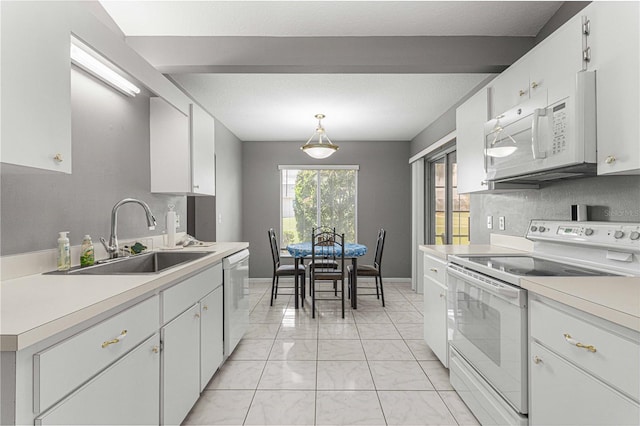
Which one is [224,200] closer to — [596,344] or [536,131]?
[536,131]

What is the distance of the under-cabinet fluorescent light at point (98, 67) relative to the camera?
1560 mm

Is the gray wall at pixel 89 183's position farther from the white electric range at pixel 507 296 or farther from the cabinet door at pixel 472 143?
the cabinet door at pixel 472 143

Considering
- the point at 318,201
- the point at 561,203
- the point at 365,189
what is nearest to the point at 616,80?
the point at 561,203

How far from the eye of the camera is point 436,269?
8.30ft

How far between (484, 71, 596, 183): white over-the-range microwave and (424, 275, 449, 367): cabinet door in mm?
929

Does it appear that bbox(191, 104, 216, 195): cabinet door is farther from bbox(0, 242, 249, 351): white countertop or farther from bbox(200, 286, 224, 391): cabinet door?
bbox(0, 242, 249, 351): white countertop

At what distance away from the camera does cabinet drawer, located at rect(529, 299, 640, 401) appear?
0.94 metres

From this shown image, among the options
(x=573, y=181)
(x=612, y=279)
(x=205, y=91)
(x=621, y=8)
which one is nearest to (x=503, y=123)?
(x=573, y=181)

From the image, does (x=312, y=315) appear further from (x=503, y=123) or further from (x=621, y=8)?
(x=621, y=8)

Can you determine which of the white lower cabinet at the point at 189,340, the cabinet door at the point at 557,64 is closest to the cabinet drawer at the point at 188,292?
the white lower cabinet at the point at 189,340

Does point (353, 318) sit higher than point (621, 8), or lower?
lower

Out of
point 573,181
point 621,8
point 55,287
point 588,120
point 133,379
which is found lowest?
point 133,379

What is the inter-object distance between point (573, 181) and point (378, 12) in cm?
167

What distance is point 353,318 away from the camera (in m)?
3.80
